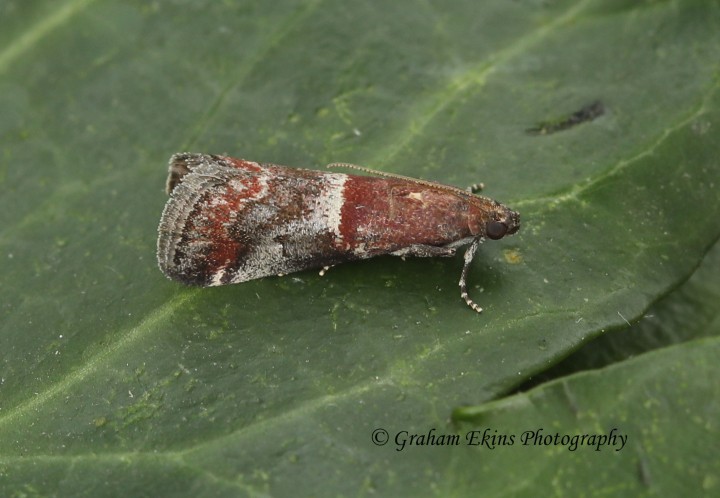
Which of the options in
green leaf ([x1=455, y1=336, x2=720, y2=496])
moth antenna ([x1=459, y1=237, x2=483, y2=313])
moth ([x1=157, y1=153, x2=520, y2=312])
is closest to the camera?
green leaf ([x1=455, y1=336, x2=720, y2=496])

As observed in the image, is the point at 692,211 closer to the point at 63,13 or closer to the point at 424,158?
→ the point at 424,158

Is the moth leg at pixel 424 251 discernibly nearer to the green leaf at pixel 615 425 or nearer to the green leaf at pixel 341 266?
the green leaf at pixel 341 266

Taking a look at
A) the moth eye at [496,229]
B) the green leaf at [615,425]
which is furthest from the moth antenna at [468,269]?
the green leaf at [615,425]

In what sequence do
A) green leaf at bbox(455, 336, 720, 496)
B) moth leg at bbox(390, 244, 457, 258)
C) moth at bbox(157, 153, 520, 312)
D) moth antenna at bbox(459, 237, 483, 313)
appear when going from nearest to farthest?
green leaf at bbox(455, 336, 720, 496) < moth antenna at bbox(459, 237, 483, 313) < moth at bbox(157, 153, 520, 312) < moth leg at bbox(390, 244, 457, 258)

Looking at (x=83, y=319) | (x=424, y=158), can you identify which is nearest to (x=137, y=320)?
(x=83, y=319)

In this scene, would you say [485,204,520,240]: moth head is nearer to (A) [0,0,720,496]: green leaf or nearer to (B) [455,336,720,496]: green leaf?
(A) [0,0,720,496]: green leaf

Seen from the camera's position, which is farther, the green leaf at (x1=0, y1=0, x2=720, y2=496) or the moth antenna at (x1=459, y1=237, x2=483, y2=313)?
the moth antenna at (x1=459, y1=237, x2=483, y2=313)

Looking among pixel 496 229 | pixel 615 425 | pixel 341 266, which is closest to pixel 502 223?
pixel 496 229

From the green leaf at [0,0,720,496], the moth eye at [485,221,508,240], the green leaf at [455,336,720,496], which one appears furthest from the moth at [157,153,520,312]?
the green leaf at [455,336,720,496]
